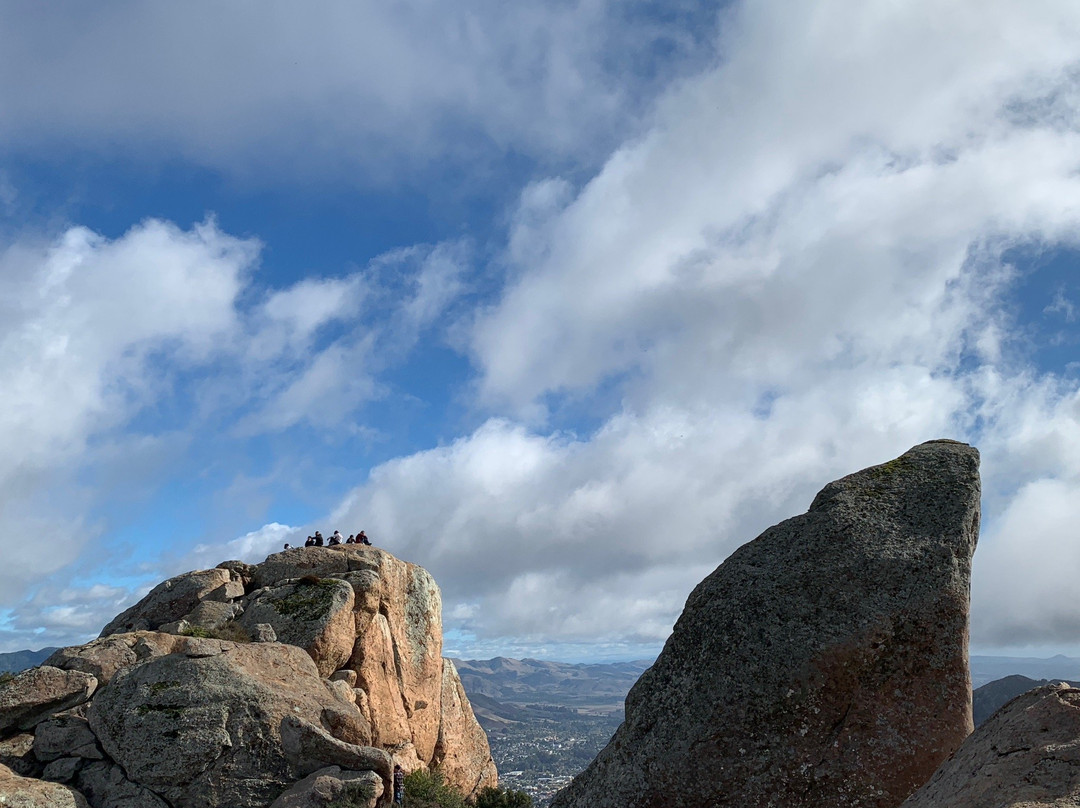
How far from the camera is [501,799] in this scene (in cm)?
3500

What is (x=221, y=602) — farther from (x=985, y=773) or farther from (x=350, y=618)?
(x=985, y=773)

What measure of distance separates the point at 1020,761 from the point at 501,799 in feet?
101

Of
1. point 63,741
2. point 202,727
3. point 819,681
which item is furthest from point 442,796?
point 819,681

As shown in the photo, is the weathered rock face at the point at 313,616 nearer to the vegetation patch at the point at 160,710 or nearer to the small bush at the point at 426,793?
the small bush at the point at 426,793

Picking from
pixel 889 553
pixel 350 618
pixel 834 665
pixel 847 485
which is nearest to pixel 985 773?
pixel 834 665

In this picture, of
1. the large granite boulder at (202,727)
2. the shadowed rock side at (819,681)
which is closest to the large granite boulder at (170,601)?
the large granite boulder at (202,727)

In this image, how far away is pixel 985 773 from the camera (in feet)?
29.9

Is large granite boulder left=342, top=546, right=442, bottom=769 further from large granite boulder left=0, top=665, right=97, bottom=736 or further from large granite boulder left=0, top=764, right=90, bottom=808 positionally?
large granite boulder left=0, top=764, right=90, bottom=808

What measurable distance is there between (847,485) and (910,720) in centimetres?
454

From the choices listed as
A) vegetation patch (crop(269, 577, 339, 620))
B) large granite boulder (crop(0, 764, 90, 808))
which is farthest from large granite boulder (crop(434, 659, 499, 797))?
large granite boulder (crop(0, 764, 90, 808))

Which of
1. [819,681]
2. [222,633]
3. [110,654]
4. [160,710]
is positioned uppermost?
[222,633]

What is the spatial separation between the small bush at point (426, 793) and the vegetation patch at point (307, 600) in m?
8.29

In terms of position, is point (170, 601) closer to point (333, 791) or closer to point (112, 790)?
point (112, 790)

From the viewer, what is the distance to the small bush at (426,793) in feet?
91.7
